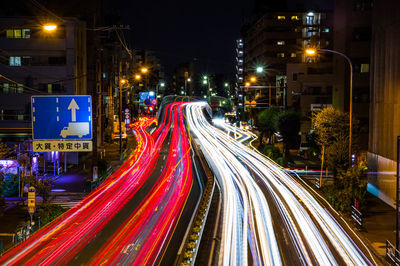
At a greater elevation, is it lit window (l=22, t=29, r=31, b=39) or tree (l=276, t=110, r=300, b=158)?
lit window (l=22, t=29, r=31, b=39)

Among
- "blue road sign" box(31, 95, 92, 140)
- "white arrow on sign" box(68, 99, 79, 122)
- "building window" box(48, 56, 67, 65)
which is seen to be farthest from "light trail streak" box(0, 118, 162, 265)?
"building window" box(48, 56, 67, 65)

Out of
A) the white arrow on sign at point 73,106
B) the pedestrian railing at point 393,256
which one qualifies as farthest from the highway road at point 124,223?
the pedestrian railing at point 393,256

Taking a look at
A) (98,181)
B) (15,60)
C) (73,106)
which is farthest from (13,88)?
(73,106)

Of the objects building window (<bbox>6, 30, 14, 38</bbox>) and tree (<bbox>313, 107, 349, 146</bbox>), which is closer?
tree (<bbox>313, 107, 349, 146</bbox>)

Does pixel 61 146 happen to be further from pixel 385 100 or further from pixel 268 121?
pixel 268 121

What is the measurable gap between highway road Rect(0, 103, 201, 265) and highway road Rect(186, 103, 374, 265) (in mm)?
1987

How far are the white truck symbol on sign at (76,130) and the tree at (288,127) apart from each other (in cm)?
2558

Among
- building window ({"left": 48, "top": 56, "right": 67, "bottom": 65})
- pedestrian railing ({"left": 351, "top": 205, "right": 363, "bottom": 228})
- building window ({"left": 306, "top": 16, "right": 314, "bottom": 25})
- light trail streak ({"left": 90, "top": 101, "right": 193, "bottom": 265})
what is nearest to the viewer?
light trail streak ({"left": 90, "top": 101, "right": 193, "bottom": 265})

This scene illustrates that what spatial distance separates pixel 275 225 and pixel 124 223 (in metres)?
6.37

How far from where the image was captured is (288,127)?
41906 mm

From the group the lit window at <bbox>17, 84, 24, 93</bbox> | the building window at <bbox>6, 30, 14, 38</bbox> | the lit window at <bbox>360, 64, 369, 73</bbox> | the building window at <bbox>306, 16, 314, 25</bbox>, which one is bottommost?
the lit window at <bbox>17, 84, 24, 93</bbox>

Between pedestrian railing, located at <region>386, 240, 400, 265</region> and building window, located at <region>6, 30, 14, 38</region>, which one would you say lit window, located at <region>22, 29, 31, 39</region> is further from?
pedestrian railing, located at <region>386, 240, 400, 265</region>

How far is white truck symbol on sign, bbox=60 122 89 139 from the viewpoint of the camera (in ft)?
65.5

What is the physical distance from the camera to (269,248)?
14.8 meters
